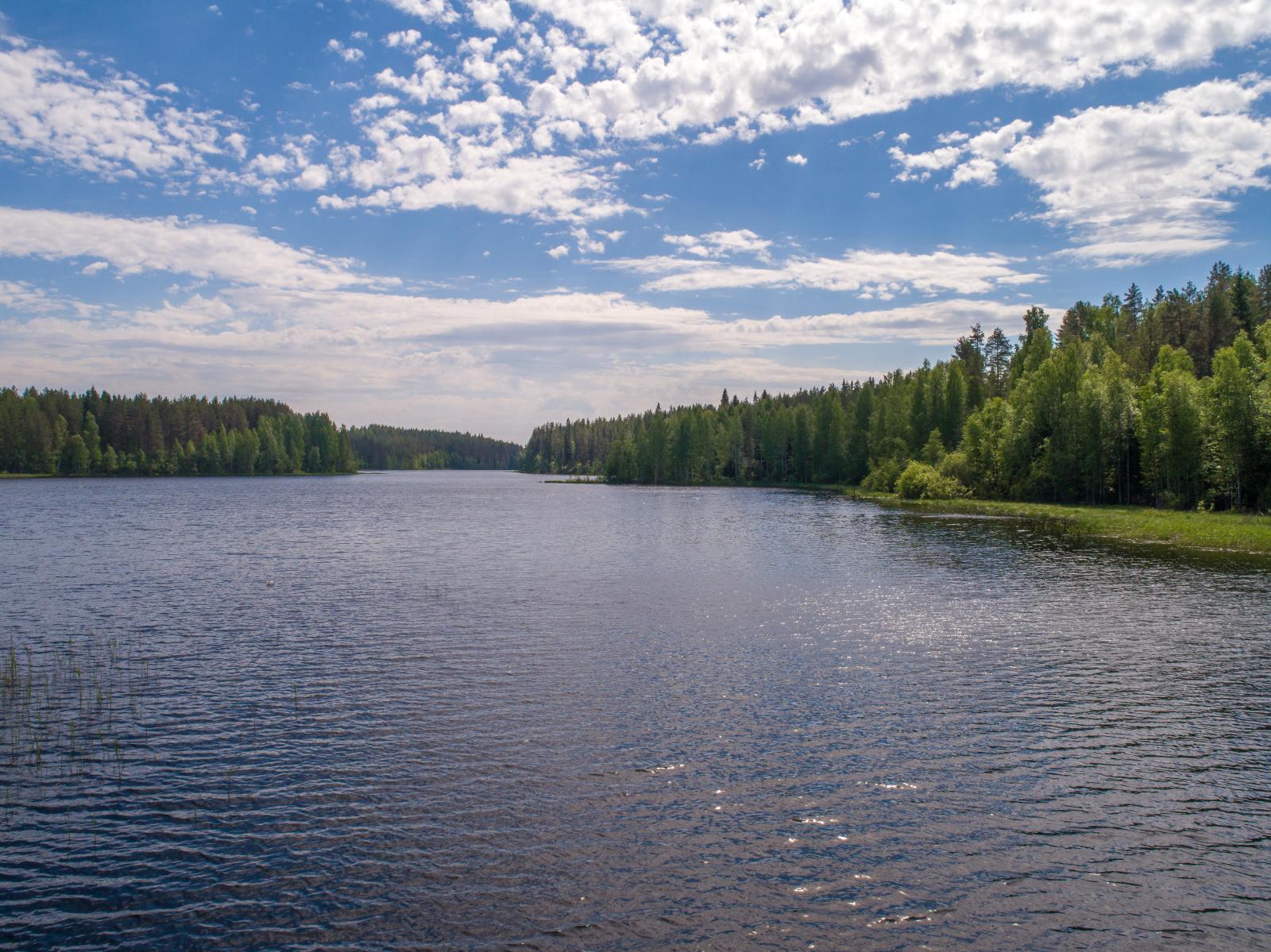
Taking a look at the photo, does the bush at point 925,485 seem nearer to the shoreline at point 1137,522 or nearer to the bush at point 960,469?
the bush at point 960,469

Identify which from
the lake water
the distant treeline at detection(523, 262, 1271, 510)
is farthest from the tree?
the lake water

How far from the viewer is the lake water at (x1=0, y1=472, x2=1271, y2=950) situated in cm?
1353

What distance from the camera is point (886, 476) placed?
13850cm

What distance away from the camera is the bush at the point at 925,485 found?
11681cm

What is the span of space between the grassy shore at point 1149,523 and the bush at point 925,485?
9844mm

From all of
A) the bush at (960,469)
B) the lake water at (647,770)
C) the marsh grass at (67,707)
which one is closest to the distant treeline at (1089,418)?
the bush at (960,469)

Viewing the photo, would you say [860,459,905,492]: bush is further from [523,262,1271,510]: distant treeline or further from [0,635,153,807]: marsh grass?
[0,635,153,807]: marsh grass

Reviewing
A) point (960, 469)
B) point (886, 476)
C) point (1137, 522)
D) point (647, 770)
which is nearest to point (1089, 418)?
point (960, 469)

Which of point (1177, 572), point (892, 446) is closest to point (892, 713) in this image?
point (1177, 572)

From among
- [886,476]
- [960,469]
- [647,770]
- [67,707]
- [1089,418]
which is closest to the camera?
[647,770]

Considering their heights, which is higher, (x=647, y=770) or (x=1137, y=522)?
(x=1137, y=522)

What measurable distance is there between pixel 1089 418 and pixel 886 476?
42196 millimetres

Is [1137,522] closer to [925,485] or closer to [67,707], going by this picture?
[925,485]

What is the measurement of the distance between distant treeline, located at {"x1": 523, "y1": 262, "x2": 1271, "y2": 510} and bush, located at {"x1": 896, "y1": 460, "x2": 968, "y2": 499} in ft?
0.78
